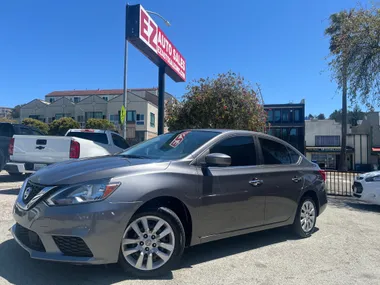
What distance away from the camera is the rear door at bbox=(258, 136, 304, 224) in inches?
187

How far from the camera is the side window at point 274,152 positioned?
499 cm

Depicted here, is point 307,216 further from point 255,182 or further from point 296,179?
point 255,182

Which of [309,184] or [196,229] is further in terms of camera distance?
[309,184]

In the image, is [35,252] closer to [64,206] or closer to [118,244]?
[64,206]

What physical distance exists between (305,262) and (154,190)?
2.25 m

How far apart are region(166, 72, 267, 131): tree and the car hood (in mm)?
9266

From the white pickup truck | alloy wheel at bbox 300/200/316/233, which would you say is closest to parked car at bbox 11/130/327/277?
alloy wheel at bbox 300/200/316/233

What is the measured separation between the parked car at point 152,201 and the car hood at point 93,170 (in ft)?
0.03

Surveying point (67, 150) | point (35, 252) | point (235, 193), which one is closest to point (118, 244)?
point (35, 252)

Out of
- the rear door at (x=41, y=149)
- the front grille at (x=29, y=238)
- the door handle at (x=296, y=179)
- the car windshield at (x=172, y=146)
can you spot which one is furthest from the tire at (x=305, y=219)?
the rear door at (x=41, y=149)

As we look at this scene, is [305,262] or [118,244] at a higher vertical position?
[118,244]

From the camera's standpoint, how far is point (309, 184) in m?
5.49

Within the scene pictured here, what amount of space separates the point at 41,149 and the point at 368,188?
825 centimetres

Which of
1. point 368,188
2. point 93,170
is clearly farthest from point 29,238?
point 368,188
